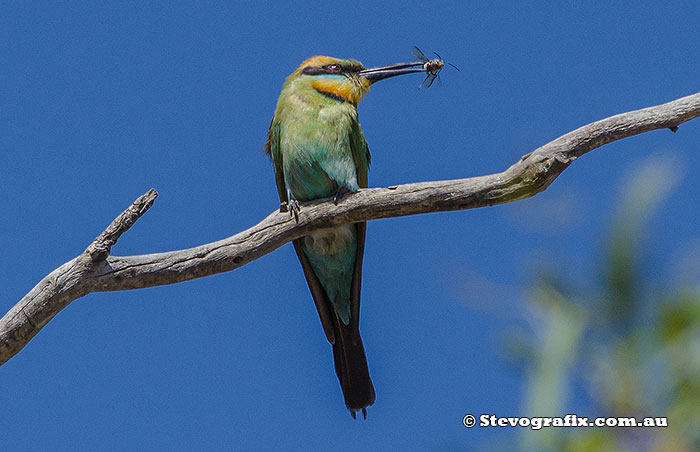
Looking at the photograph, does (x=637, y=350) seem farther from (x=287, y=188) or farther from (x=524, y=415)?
(x=287, y=188)

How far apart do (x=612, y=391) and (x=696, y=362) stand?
0.66 ft

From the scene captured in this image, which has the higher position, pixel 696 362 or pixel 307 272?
pixel 307 272

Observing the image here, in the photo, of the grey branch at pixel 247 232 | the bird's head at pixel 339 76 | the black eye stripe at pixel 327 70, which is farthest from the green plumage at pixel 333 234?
the grey branch at pixel 247 232

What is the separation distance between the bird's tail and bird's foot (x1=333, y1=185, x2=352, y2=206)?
78cm

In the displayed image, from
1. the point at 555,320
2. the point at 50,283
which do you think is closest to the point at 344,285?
the point at 50,283

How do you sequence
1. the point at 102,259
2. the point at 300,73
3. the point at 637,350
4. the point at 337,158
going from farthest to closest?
the point at 300,73, the point at 337,158, the point at 102,259, the point at 637,350

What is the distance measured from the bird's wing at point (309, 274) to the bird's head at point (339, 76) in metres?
0.32

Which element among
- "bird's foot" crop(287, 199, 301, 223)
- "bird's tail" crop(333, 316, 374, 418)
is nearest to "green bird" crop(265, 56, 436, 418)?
"bird's tail" crop(333, 316, 374, 418)

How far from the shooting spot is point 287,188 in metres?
4.10

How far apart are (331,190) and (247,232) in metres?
0.74

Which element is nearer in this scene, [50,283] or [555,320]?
[555,320]

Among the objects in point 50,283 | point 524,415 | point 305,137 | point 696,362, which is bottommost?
point 524,415

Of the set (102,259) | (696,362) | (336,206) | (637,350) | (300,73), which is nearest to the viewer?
(637,350)

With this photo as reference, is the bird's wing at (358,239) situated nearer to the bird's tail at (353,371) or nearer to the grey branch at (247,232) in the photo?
the bird's tail at (353,371)
